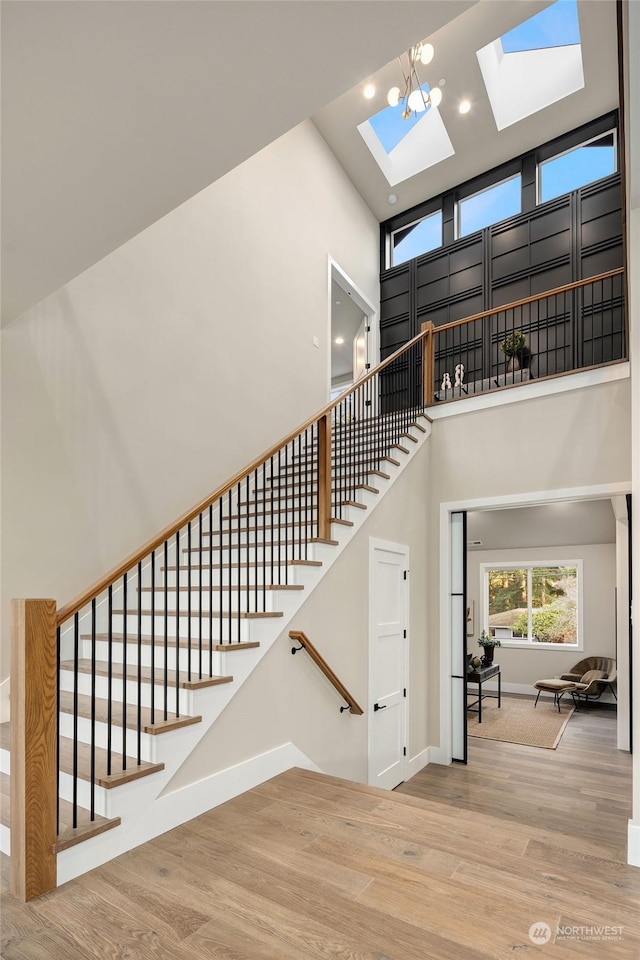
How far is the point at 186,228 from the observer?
5191 millimetres

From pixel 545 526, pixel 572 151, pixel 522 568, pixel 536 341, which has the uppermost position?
pixel 572 151

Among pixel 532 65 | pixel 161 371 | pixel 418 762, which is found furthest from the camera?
pixel 532 65

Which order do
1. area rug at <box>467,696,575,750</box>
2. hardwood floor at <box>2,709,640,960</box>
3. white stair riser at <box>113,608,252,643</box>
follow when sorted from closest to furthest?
hardwood floor at <box>2,709,640,960</box>
white stair riser at <box>113,608,252,643</box>
area rug at <box>467,696,575,750</box>

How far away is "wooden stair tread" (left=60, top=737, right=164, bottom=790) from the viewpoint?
8.25 feet

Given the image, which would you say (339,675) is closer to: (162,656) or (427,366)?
(162,656)

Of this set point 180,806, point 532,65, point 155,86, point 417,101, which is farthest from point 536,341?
point 180,806

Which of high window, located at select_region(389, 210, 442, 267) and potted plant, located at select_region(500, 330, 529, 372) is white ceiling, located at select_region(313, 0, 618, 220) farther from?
potted plant, located at select_region(500, 330, 529, 372)

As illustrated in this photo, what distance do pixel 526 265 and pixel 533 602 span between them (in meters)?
5.58

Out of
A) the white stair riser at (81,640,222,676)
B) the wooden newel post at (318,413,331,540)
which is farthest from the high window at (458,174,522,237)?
the white stair riser at (81,640,222,676)

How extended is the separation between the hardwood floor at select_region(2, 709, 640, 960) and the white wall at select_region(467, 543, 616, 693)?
7009 mm

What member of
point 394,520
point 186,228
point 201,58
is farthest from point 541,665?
point 201,58

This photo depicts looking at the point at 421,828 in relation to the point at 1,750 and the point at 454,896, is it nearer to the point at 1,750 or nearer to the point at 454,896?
the point at 454,896

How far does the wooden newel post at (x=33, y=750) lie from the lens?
2166 millimetres

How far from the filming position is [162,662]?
353 centimetres
